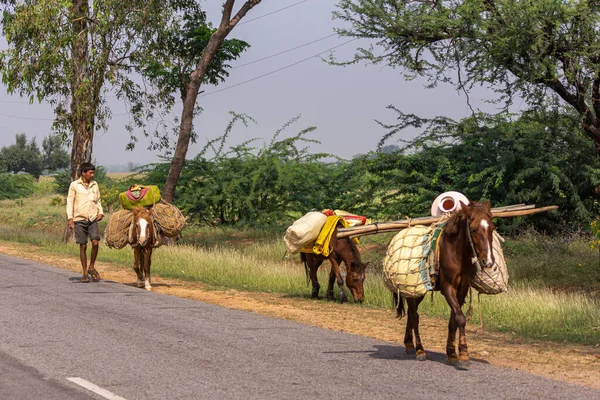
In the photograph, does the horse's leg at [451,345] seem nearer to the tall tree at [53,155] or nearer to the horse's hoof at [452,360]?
the horse's hoof at [452,360]

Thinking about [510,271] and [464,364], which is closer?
[464,364]

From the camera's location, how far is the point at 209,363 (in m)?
8.55

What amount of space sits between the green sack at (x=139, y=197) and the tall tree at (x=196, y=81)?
42.7ft

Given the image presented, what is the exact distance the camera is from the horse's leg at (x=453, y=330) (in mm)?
8305

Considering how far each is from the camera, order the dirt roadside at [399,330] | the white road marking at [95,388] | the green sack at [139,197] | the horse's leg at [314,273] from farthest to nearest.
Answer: the green sack at [139,197]
the horse's leg at [314,273]
the dirt roadside at [399,330]
the white road marking at [95,388]

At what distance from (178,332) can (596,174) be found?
16081mm

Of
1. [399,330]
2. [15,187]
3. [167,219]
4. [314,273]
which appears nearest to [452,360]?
[399,330]

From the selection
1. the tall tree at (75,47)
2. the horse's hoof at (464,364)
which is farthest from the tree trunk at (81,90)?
the horse's hoof at (464,364)

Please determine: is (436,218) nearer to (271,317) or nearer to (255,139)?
(271,317)

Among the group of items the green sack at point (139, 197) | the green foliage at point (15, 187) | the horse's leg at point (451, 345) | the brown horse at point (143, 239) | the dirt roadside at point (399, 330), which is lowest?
the dirt roadside at point (399, 330)

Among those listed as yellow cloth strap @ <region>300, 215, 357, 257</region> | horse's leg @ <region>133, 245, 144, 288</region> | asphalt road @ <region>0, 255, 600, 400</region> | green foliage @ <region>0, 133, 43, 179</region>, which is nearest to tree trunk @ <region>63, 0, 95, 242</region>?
horse's leg @ <region>133, 245, 144, 288</region>

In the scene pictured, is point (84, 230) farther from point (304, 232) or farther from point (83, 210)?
point (304, 232)

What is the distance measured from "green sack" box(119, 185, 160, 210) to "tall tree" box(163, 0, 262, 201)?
42.7ft

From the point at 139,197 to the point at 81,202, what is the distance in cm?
134
